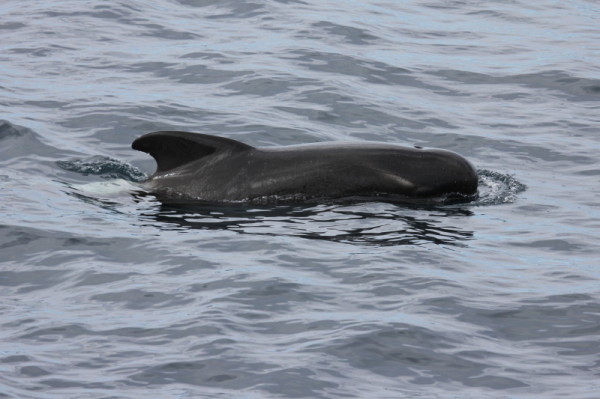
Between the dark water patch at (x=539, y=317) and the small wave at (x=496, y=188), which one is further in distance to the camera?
the small wave at (x=496, y=188)

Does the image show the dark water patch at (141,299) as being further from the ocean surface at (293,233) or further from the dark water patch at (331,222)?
the dark water patch at (331,222)

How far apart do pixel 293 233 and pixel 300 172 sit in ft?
4.84

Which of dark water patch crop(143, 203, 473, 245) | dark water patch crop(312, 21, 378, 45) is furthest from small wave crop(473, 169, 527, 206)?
dark water patch crop(312, 21, 378, 45)

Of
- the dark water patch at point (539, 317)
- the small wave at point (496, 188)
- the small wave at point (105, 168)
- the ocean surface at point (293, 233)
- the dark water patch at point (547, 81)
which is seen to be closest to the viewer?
the ocean surface at point (293, 233)

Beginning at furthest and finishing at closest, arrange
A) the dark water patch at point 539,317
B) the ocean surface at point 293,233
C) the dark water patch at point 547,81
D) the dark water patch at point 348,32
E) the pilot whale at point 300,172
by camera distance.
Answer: the dark water patch at point 348,32 → the dark water patch at point 547,81 → the pilot whale at point 300,172 → the dark water patch at point 539,317 → the ocean surface at point 293,233

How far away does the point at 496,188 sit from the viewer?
15.1 meters

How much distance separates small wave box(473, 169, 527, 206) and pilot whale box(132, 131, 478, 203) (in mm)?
282

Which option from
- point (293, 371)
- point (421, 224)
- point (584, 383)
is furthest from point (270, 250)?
point (584, 383)

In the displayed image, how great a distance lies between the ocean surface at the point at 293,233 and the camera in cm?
912

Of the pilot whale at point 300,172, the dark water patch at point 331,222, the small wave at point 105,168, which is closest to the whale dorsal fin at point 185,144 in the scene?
the pilot whale at point 300,172

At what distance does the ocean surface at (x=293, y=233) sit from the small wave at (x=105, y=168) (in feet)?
0.15

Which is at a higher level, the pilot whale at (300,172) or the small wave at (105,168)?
the pilot whale at (300,172)

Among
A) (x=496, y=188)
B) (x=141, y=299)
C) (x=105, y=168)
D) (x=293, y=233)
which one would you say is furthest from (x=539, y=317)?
(x=105, y=168)

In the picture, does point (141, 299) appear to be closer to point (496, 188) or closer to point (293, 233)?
point (293, 233)
